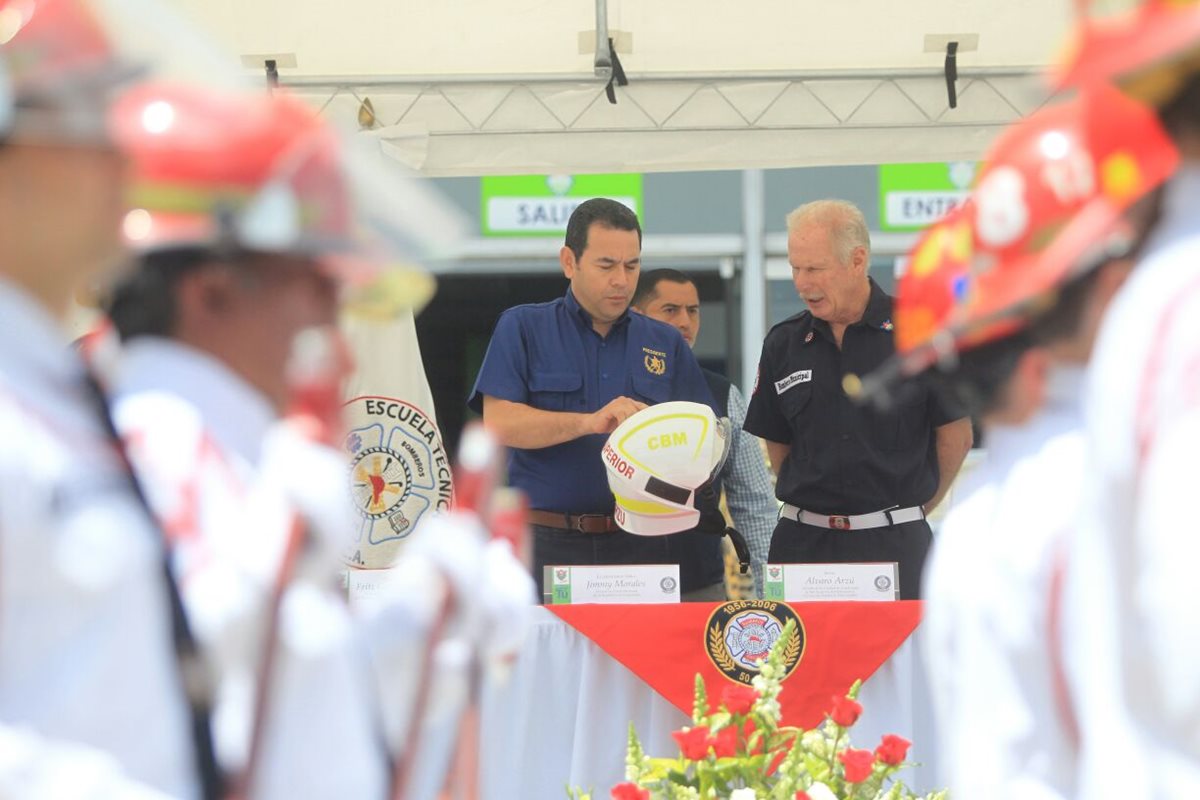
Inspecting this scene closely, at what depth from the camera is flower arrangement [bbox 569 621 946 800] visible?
2.81 metres

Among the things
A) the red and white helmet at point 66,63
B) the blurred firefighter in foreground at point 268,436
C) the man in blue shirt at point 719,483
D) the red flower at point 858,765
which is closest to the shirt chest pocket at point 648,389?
the man in blue shirt at point 719,483

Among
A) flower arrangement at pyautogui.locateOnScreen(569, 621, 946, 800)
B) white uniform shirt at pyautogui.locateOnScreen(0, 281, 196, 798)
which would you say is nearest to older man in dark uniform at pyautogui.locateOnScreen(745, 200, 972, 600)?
flower arrangement at pyautogui.locateOnScreen(569, 621, 946, 800)

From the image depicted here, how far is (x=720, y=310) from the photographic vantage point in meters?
7.50

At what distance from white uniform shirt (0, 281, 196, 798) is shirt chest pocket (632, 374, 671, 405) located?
3697mm

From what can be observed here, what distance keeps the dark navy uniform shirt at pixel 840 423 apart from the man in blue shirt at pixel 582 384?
272 millimetres

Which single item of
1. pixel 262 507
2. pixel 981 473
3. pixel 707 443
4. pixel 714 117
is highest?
pixel 714 117

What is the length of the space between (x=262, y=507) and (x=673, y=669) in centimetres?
283

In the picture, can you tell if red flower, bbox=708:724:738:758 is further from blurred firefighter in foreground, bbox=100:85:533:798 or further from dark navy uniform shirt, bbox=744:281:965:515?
dark navy uniform shirt, bbox=744:281:965:515

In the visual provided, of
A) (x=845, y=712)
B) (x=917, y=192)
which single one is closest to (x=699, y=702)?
(x=845, y=712)

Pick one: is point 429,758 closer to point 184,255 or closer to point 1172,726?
point 184,255

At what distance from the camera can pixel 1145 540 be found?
1.05m

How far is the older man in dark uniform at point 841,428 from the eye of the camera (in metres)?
4.69

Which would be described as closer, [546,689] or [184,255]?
[184,255]

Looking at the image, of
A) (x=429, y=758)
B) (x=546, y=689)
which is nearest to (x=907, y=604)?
(x=546, y=689)
